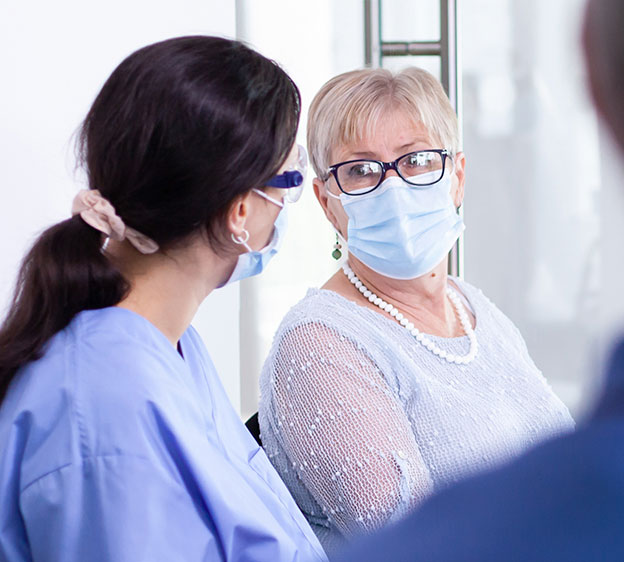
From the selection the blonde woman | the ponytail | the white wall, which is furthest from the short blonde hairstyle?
the ponytail

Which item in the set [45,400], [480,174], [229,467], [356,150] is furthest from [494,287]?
[45,400]

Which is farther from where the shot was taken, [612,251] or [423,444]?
[612,251]

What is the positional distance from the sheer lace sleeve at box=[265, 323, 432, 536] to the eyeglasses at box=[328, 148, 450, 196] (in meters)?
0.31

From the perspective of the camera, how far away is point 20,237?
136 centimetres

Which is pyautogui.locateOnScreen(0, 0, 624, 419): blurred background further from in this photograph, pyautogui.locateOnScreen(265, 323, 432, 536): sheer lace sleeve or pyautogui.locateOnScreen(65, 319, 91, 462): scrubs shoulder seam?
pyautogui.locateOnScreen(65, 319, 91, 462): scrubs shoulder seam

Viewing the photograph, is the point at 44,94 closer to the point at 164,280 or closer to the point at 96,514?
the point at 164,280

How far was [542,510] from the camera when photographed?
A: 11.4 inches

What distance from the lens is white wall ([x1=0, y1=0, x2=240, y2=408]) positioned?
1337 mm

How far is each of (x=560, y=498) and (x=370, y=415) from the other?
96 centimetres

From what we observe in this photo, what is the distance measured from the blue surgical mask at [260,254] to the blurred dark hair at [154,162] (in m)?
0.10

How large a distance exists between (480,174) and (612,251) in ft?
1.71

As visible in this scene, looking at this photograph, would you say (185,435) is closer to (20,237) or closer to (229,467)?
(229,467)

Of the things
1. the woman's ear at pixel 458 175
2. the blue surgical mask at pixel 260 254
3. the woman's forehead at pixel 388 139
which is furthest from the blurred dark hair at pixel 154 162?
the woman's ear at pixel 458 175

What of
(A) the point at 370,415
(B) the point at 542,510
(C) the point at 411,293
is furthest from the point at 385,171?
(B) the point at 542,510
